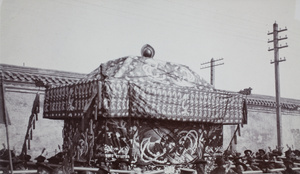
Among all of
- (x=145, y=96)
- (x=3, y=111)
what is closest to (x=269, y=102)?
(x=145, y=96)

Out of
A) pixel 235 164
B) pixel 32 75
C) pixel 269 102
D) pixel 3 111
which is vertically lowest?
pixel 235 164

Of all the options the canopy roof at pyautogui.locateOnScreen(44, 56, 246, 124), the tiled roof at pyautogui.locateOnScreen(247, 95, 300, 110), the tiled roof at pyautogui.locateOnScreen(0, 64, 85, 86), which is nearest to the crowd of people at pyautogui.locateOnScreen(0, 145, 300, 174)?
the canopy roof at pyautogui.locateOnScreen(44, 56, 246, 124)

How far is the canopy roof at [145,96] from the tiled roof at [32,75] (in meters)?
4.25

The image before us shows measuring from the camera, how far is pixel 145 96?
312 inches

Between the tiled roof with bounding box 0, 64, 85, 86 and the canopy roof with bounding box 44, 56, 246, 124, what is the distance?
425 cm

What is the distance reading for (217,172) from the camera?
7898 mm

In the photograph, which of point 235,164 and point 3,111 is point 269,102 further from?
point 3,111

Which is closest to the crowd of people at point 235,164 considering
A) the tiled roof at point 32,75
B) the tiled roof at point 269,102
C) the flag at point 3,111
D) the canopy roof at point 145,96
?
the canopy roof at point 145,96

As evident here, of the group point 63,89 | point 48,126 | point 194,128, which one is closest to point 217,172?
point 194,128

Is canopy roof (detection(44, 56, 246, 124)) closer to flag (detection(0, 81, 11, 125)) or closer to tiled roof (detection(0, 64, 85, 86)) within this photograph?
flag (detection(0, 81, 11, 125))

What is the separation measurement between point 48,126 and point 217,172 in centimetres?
834

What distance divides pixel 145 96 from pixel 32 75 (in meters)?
7.45

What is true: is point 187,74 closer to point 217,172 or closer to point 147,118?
point 147,118

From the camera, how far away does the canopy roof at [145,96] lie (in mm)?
7586
